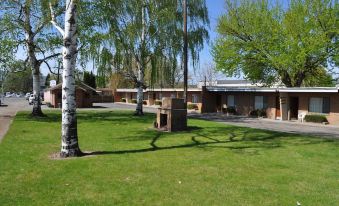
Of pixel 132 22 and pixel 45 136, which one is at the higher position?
pixel 132 22

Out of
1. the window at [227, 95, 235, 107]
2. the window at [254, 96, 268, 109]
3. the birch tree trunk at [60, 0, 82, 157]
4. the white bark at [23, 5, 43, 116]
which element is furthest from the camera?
the window at [227, 95, 235, 107]

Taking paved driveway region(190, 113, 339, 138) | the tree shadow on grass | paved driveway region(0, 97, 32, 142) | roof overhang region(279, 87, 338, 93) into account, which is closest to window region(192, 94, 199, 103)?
roof overhang region(279, 87, 338, 93)

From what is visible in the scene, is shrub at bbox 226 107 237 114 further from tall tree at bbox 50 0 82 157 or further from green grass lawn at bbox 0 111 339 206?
tall tree at bbox 50 0 82 157

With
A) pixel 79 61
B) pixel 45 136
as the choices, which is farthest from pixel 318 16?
pixel 45 136

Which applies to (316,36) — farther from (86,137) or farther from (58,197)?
(58,197)

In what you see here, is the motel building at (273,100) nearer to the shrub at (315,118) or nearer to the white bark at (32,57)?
the shrub at (315,118)

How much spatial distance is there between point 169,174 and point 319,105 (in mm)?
25645

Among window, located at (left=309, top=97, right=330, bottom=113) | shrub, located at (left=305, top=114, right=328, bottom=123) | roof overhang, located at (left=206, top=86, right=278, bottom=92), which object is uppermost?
roof overhang, located at (left=206, top=86, right=278, bottom=92)

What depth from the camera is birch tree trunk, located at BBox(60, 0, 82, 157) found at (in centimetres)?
1200

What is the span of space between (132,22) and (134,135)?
1580cm

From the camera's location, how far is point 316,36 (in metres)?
35.0

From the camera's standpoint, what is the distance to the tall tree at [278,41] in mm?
35438

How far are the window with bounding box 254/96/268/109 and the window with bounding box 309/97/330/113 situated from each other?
17.6 ft

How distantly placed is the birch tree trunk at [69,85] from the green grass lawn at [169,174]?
67cm
